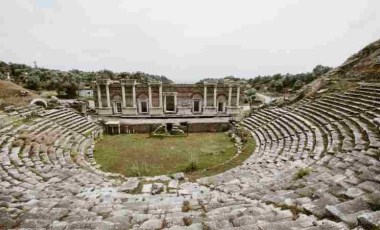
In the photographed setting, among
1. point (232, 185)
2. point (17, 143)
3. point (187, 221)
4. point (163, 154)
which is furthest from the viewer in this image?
point (163, 154)

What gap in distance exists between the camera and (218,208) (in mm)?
5469

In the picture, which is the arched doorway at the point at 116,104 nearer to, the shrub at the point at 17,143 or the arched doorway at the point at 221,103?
the arched doorway at the point at 221,103

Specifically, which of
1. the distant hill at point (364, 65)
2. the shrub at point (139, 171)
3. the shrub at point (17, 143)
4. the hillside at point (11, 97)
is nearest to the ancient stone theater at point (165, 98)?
the hillside at point (11, 97)


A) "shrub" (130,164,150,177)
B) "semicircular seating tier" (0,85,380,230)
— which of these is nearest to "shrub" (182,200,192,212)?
"semicircular seating tier" (0,85,380,230)

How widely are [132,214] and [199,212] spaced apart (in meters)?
1.54

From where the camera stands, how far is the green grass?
12.0 meters

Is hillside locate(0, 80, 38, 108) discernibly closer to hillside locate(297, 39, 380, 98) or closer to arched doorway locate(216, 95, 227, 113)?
arched doorway locate(216, 95, 227, 113)

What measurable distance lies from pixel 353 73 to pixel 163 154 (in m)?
17.4

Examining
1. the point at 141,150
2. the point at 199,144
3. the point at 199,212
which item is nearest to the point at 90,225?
the point at 199,212

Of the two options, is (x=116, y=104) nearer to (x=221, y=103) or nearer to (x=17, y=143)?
(x=221, y=103)

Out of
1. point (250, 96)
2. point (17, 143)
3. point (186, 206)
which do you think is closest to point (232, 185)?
point (186, 206)

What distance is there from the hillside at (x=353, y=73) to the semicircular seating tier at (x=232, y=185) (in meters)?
2.67

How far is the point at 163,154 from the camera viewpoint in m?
14.6

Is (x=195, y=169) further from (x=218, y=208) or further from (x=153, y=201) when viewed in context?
(x=218, y=208)
